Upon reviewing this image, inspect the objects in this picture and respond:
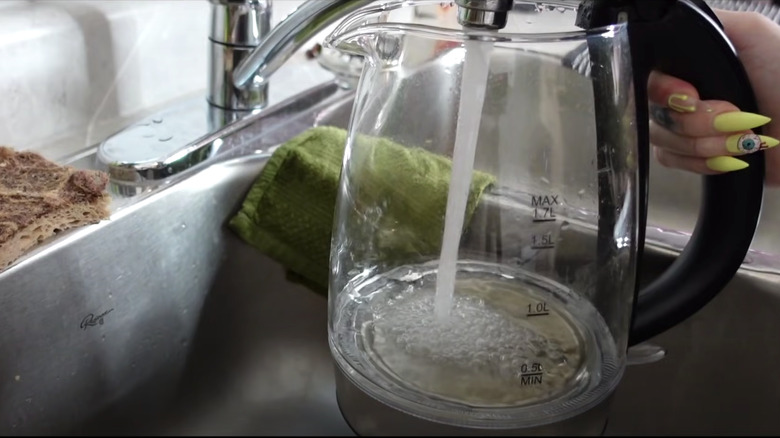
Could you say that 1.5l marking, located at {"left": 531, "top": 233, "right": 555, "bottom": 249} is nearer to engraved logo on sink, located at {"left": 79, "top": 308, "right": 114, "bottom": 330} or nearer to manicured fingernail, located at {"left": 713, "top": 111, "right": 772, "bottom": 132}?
manicured fingernail, located at {"left": 713, "top": 111, "right": 772, "bottom": 132}

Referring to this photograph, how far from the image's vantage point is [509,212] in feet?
1.59

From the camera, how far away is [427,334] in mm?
448

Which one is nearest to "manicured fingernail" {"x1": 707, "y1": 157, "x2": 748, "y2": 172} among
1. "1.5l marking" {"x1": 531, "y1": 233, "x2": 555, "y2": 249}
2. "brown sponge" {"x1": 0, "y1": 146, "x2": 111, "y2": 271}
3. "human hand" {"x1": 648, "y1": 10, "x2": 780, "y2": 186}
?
"human hand" {"x1": 648, "y1": 10, "x2": 780, "y2": 186}

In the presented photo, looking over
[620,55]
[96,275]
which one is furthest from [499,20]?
[96,275]

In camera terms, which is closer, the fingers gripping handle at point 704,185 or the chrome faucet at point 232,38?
the fingers gripping handle at point 704,185

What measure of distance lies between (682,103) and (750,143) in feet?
0.14

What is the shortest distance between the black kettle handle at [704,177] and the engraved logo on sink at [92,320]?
1.06ft

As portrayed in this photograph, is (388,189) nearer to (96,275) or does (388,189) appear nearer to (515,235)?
(515,235)

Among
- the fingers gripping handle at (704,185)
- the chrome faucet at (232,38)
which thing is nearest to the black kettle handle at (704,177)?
the fingers gripping handle at (704,185)

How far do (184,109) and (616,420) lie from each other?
41 cm

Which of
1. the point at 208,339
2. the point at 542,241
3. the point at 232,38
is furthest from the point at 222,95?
the point at 542,241

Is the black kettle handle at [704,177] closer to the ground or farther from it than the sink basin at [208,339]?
farther from it

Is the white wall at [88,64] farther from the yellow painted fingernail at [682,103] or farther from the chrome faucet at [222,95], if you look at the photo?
the yellow painted fingernail at [682,103]

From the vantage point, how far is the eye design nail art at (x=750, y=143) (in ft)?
1.43
